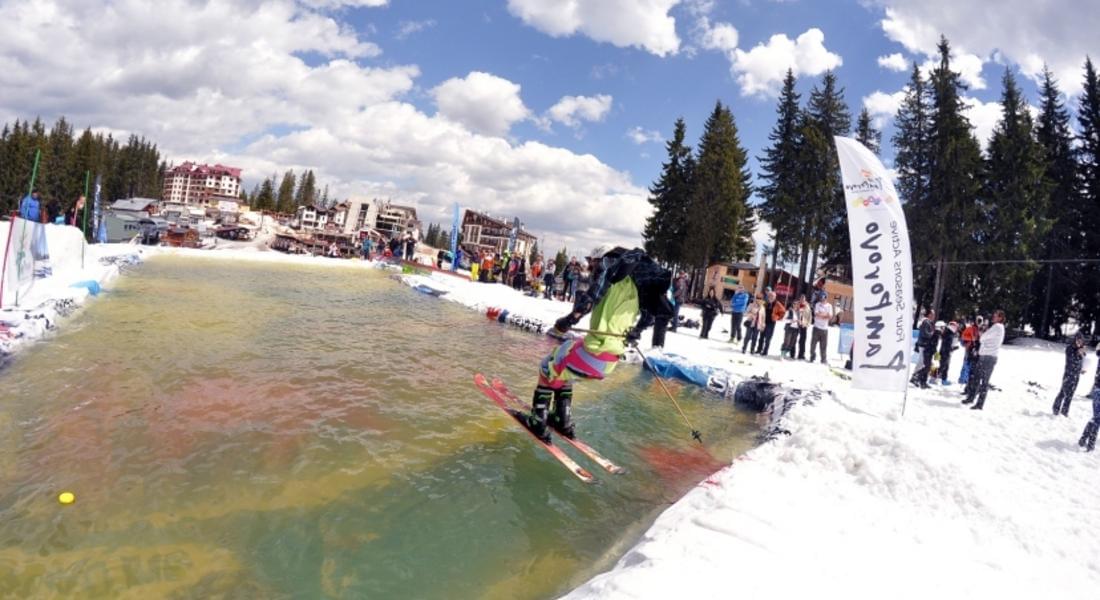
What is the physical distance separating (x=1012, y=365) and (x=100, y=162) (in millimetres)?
127707

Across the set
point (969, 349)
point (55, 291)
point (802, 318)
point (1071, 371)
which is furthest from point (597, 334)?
point (55, 291)

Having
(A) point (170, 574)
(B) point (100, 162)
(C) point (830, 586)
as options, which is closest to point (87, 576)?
(A) point (170, 574)

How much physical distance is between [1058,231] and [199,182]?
8237 inches

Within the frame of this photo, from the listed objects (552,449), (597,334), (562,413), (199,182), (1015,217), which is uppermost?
(199,182)

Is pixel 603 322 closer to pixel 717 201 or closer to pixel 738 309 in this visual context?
pixel 738 309

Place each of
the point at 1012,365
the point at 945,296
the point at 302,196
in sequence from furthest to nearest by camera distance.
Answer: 1. the point at 302,196
2. the point at 945,296
3. the point at 1012,365

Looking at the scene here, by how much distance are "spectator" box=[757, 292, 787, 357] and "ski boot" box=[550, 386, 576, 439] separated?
34.5ft

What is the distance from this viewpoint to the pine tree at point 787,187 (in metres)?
36.3

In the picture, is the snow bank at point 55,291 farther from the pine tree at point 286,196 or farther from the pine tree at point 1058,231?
the pine tree at point 286,196

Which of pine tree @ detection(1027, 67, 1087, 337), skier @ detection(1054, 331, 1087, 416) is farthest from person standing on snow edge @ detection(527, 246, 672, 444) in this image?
pine tree @ detection(1027, 67, 1087, 337)

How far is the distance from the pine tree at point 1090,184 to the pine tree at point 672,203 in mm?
24497

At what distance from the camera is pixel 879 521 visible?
4578 mm

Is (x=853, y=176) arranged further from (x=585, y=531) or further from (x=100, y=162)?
(x=100, y=162)

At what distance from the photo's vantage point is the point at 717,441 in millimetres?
7781
